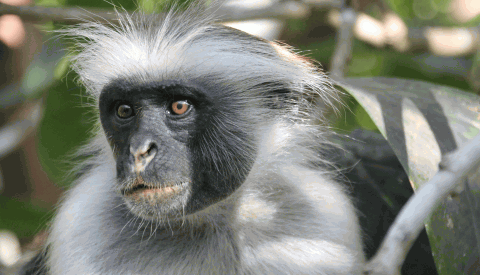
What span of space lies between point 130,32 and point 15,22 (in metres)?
2.00

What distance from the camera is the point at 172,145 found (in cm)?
209

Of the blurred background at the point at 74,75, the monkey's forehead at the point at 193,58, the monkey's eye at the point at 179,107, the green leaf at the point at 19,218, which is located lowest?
the green leaf at the point at 19,218

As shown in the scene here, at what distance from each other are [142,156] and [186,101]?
14.9 inches

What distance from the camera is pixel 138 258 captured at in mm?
2303

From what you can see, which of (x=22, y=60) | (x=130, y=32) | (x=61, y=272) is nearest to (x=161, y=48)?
(x=130, y=32)

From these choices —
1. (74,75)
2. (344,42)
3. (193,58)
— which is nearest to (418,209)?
(193,58)

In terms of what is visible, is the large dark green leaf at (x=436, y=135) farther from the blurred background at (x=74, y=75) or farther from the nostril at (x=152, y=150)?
the nostril at (x=152, y=150)

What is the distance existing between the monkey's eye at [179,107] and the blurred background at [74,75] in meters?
0.94

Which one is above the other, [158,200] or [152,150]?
[152,150]

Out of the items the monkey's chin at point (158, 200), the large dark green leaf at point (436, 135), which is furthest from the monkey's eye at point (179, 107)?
the large dark green leaf at point (436, 135)

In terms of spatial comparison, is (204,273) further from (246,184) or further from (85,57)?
(85,57)

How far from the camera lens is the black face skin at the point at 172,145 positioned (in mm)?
2043

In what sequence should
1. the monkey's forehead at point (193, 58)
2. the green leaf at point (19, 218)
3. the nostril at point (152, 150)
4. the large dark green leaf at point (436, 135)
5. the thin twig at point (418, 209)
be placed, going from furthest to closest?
1. the green leaf at point (19, 218)
2. the monkey's forehead at point (193, 58)
3. the nostril at point (152, 150)
4. the large dark green leaf at point (436, 135)
5. the thin twig at point (418, 209)

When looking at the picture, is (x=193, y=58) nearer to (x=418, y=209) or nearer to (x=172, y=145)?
(x=172, y=145)
